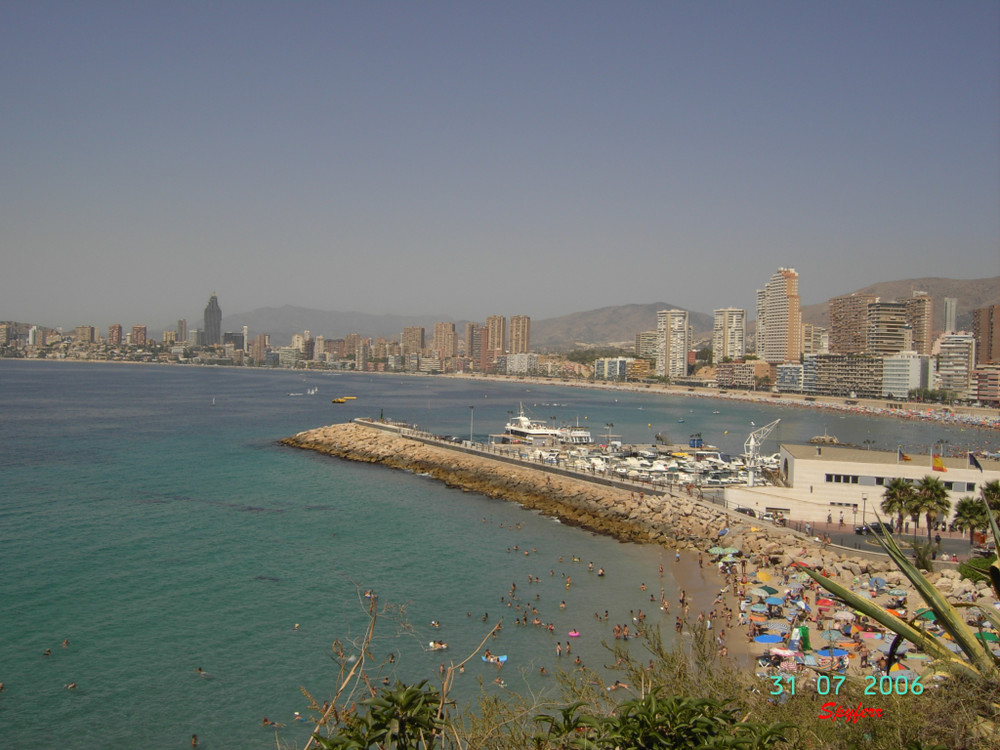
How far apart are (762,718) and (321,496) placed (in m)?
26.8

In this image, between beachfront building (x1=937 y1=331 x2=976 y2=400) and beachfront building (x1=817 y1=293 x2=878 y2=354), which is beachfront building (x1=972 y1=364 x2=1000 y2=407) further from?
beachfront building (x1=817 y1=293 x2=878 y2=354)

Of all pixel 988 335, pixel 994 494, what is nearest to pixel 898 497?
pixel 994 494

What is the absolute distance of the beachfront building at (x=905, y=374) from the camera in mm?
105500

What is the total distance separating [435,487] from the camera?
3319 centimetres

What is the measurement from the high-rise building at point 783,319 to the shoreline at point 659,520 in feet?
415

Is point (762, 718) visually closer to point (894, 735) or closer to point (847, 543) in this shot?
point (894, 735)

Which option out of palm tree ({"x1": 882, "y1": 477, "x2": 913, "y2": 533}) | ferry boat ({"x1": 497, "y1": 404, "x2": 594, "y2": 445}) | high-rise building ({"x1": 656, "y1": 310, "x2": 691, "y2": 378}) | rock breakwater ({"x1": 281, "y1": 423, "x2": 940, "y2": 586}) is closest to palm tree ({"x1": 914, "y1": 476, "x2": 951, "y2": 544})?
palm tree ({"x1": 882, "y1": 477, "x2": 913, "y2": 533})

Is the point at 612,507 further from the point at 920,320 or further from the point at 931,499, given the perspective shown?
the point at 920,320

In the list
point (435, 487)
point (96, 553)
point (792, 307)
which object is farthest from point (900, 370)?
point (96, 553)

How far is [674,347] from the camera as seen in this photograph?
170 m

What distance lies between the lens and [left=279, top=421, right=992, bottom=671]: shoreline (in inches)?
688
